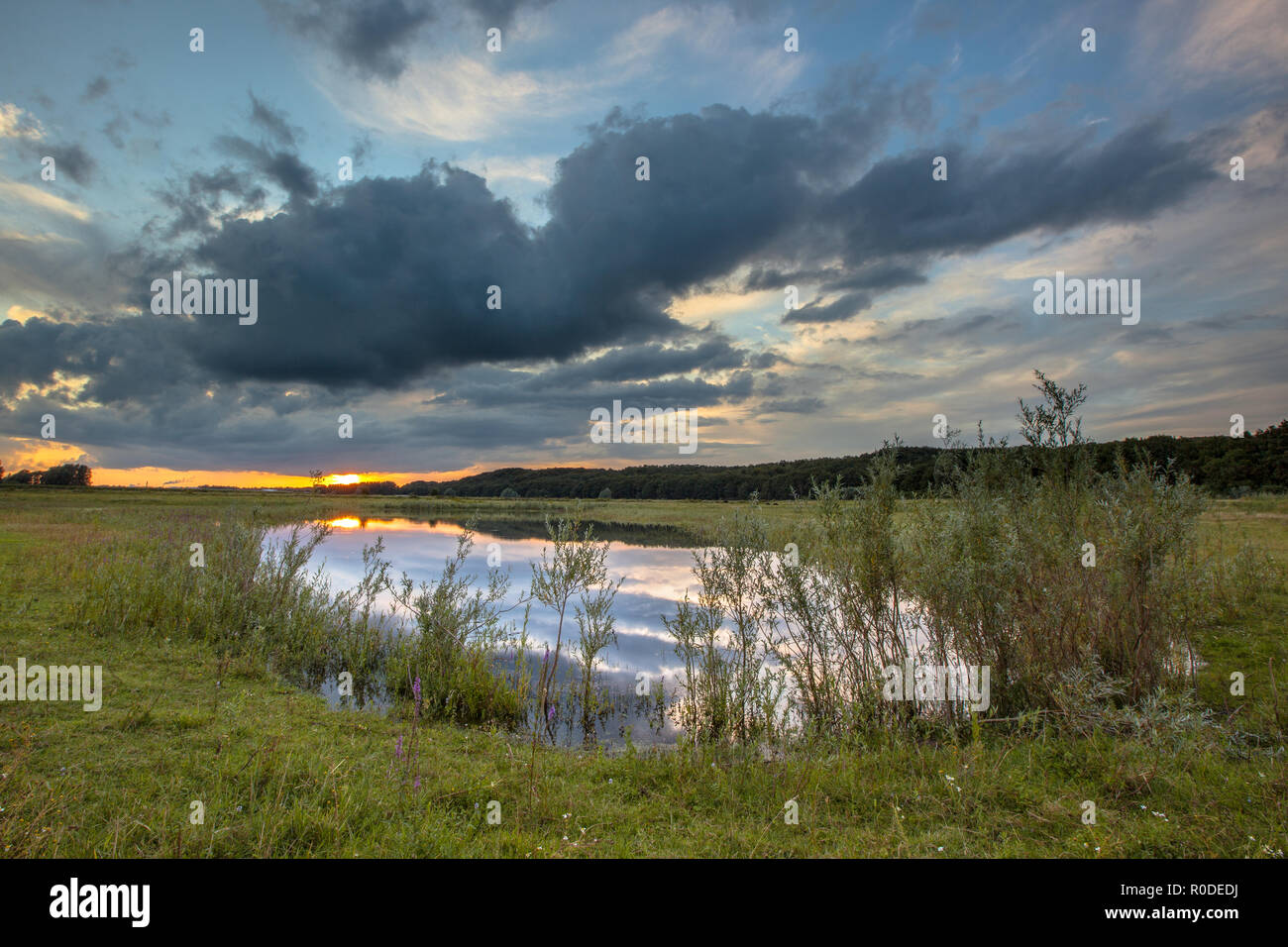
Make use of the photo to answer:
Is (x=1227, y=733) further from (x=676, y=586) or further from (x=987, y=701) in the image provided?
(x=676, y=586)

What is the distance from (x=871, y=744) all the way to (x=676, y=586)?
16.5 metres

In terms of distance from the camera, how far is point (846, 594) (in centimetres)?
904

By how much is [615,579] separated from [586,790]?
18110 mm

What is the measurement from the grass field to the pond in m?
2.72

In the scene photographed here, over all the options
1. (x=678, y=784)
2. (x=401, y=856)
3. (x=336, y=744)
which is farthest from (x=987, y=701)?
(x=336, y=744)

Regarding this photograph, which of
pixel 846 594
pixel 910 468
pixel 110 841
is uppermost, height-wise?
pixel 910 468

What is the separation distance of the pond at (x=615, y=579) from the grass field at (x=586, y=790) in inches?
107

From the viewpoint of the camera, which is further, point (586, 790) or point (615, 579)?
point (615, 579)

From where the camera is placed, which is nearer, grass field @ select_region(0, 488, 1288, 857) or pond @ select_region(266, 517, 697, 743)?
grass field @ select_region(0, 488, 1288, 857)

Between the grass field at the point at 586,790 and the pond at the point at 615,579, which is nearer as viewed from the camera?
the grass field at the point at 586,790

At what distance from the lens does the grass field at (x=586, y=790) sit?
469cm

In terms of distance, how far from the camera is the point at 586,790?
6199 mm

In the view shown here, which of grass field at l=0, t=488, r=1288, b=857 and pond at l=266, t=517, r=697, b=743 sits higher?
grass field at l=0, t=488, r=1288, b=857

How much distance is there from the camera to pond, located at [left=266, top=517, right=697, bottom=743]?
11031mm
